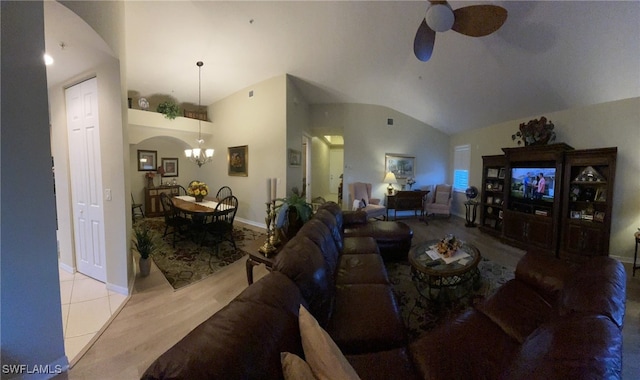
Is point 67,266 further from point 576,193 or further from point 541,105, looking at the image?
point 541,105

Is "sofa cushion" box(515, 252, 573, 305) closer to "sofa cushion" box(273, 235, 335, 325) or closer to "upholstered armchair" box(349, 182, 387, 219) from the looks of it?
"sofa cushion" box(273, 235, 335, 325)

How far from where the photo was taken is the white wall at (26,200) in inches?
53.1

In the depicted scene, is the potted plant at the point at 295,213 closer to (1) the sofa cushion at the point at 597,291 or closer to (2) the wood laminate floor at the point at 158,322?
(2) the wood laminate floor at the point at 158,322

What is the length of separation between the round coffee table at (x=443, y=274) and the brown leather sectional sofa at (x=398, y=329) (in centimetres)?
44

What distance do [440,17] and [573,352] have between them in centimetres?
236

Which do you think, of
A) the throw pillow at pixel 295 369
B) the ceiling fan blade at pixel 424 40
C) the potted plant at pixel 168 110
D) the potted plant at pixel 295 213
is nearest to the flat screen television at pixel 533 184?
the ceiling fan blade at pixel 424 40

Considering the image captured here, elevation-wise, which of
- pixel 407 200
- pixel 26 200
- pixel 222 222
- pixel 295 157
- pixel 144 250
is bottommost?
pixel 144 250

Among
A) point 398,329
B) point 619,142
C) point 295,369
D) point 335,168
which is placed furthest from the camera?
point 335,168

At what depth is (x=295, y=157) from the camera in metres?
5.40

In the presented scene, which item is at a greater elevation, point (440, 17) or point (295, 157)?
point (440, 17)

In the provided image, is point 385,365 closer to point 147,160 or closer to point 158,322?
point 158,322

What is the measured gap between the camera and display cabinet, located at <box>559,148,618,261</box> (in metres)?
3.24

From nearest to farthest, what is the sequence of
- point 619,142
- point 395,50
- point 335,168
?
point 619,142, point 395,50, point 335,168

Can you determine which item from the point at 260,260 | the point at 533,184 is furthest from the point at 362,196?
the point at 260,260
